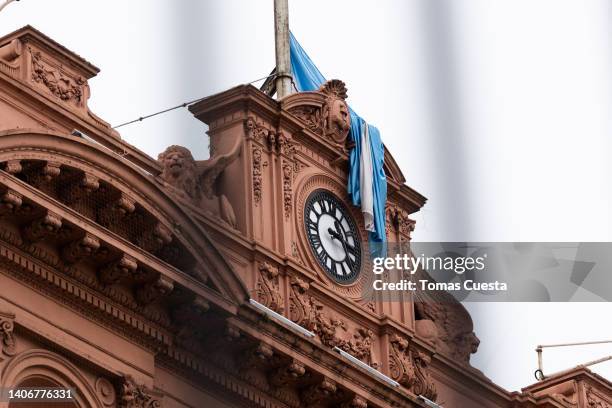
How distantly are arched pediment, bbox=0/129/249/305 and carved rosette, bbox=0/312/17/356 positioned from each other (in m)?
0.92

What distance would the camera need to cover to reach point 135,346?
19922 millimetres

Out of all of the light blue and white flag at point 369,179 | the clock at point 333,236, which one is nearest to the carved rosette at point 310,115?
the light blue and white flag at point 369,179

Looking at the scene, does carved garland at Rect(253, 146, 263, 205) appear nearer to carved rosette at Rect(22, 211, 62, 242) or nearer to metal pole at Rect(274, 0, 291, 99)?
metal pole at Rect(274, 0, 291, 99)

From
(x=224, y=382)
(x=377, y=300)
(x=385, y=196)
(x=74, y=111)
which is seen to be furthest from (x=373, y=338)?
(x=74, y=111)

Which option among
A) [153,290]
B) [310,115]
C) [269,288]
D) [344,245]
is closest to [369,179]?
[344,245]

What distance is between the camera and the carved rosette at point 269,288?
21.9 m

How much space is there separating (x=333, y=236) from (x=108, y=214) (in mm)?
5561

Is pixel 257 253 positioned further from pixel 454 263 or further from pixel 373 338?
pixel 454 263

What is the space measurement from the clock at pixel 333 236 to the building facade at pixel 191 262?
33mm

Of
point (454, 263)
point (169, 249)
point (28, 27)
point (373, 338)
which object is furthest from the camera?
point (373, 338)

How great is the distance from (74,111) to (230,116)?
13.7 ft

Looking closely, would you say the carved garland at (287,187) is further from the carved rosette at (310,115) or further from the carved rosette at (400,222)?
the carved rosette at (400,222)

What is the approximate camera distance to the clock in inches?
933

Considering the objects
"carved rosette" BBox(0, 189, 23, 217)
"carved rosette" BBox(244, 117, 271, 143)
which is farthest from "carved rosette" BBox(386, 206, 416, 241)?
"carved rosette" BBox(0, 189, 23, 217)
